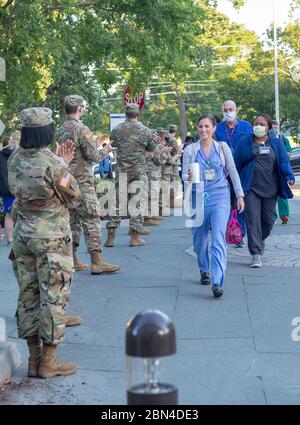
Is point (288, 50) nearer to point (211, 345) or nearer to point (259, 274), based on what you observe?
point (259, 274)

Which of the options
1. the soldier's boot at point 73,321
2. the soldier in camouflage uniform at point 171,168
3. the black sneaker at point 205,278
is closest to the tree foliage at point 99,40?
the soldier in camouflage uniform at point 171,168

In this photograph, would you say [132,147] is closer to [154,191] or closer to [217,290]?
[217,290]

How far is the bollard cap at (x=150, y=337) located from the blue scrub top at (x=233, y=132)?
323 inches


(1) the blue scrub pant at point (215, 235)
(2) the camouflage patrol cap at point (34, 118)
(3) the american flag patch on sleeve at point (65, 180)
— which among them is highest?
(2) the camouflage patrol cap at point (34, 118)

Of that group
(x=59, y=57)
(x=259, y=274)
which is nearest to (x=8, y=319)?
(x=259, y=274)

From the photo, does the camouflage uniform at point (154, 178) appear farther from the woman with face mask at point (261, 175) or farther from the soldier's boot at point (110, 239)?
the woman with face mask at point (261, 175)

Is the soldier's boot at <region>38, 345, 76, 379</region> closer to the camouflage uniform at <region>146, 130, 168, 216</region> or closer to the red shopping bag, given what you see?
the red shopping bag

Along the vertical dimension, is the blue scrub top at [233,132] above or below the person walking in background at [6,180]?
above

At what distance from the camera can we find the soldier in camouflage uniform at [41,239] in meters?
6.49

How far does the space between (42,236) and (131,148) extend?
278 inches

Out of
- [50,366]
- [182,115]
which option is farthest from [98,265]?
[182,115]

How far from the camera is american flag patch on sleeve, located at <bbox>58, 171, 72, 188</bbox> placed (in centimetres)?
645

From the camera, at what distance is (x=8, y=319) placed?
27.9ft

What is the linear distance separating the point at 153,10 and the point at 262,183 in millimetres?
8412
